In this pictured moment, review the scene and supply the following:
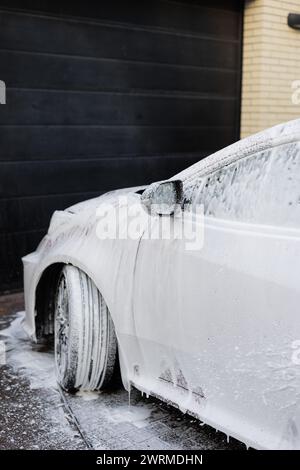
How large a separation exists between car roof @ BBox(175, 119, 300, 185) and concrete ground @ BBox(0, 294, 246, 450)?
4.38 ft

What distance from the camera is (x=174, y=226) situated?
9.77ft

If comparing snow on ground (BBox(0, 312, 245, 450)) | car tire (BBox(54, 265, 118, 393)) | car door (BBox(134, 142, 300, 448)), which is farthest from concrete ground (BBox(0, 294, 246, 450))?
car door (BBox(134, 142, 300, 448))

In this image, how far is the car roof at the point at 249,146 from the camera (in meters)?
2.61

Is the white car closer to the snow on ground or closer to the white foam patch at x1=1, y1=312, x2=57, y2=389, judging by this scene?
the snow on ground

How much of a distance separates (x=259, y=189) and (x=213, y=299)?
0.52 meters

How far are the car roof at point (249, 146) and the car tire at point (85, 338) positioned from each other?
0.92m

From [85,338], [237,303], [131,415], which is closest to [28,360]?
[85,338]

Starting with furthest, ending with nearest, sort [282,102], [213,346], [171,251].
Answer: [282,102] < [171,251] < [213,346]

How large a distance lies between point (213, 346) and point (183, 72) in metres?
4.71

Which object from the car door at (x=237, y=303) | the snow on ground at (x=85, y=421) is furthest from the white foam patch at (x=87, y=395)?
the car door at (x=237, y=303)

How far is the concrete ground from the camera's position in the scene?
313 cm
